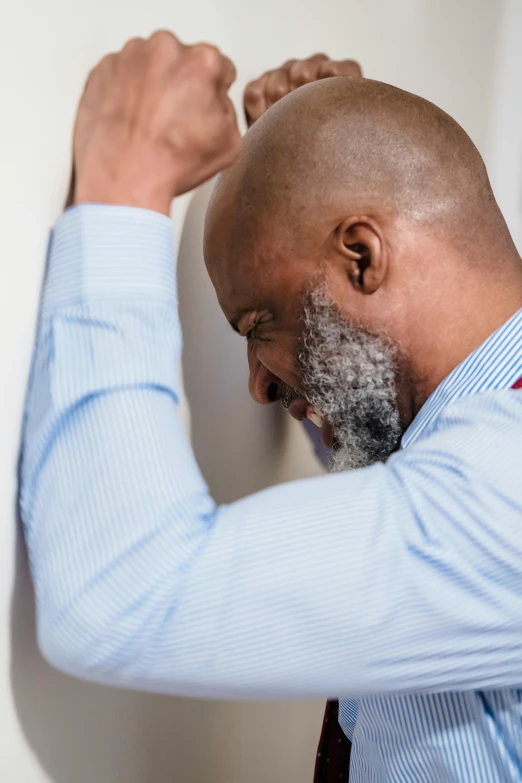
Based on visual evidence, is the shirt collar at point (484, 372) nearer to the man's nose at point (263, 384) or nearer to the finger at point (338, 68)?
the man's nose at point (263, 384)

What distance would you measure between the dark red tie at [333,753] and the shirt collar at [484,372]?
1.73 ft

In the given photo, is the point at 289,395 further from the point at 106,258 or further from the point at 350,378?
the point at 106,258

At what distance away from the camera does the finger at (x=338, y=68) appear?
112 centimetres

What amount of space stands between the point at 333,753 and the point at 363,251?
724 millimetres

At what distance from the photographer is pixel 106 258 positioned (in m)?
0.64

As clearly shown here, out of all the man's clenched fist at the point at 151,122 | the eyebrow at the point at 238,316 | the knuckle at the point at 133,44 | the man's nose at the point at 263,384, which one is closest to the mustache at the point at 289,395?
the man's nose at the point at 263,384

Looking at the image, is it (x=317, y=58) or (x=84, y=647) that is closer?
(x=84, y=647)

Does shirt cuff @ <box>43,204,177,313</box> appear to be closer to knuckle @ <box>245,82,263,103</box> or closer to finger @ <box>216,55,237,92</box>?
finger @ <box>216,55,237,92</box>

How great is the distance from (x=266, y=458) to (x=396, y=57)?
75 centimetres

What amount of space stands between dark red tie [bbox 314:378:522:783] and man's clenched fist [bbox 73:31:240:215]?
79 centimetres

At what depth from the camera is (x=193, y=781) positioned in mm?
1000

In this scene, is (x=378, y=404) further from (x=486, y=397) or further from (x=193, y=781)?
(x=193, y=781)

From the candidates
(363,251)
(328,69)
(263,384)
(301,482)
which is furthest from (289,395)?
(328,69)

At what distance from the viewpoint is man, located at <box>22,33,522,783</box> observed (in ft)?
1.90
